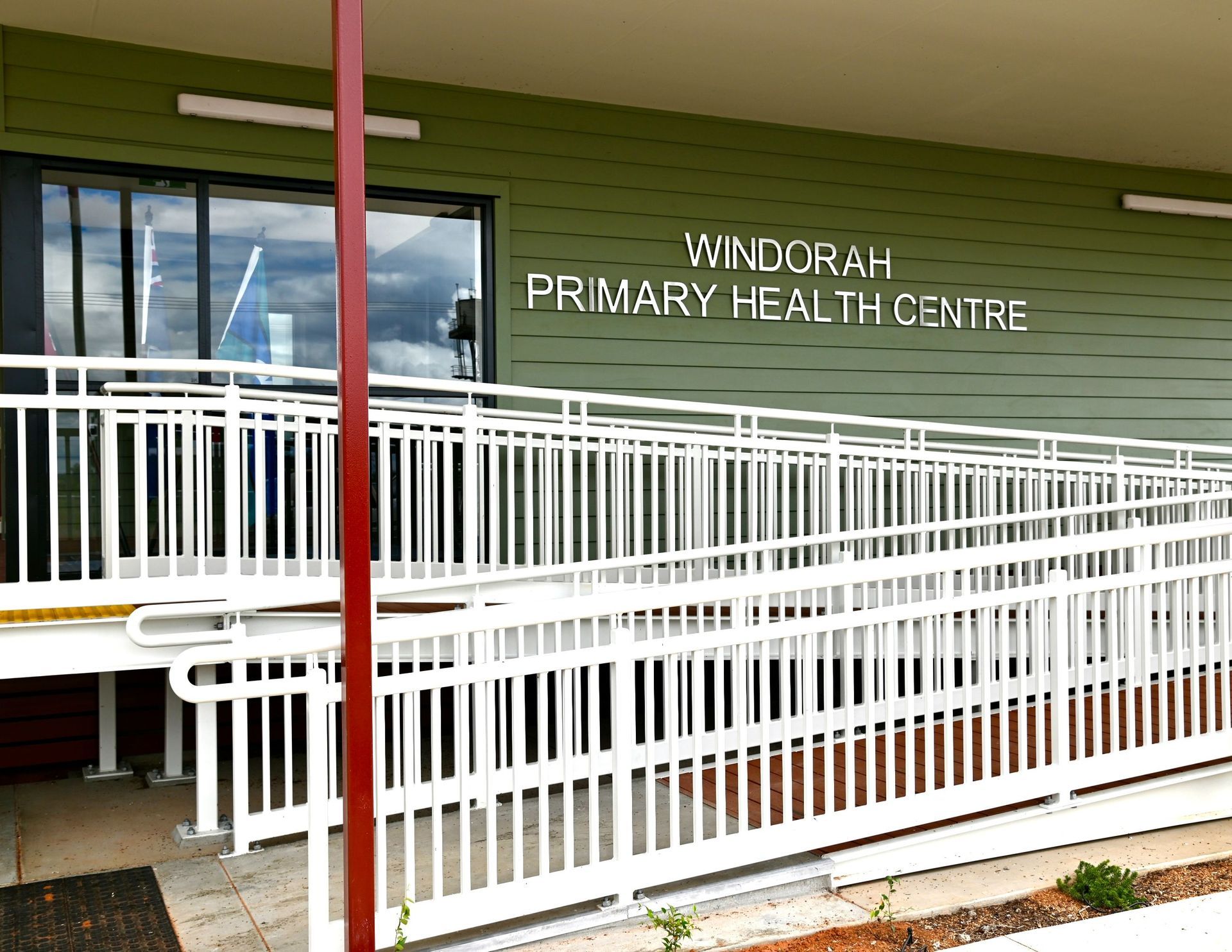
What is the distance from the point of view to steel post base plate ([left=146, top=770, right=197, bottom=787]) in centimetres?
557

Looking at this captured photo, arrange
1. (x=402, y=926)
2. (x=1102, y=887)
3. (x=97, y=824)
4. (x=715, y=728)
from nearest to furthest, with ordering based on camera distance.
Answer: (x=402, y=926) < (x=1102, y=887) < (x=715, y=728) < (x=97, y=824)

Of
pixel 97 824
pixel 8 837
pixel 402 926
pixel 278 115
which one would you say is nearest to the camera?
pixel 402 926

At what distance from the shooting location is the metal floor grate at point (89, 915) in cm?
356

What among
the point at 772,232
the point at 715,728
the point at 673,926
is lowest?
the point at 673,926

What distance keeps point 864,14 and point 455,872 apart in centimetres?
473

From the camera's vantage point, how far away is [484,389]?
18.4 ft

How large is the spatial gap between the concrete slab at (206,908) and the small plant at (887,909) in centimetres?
195

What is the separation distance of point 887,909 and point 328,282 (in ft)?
15.1

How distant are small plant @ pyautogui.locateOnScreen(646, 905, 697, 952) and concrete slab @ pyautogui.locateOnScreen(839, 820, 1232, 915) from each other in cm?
72

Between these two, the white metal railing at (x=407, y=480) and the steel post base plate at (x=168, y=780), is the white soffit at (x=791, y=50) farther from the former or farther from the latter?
the steel post base plate at (x=168, y=780)

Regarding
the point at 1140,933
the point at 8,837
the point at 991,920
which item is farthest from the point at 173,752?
the point at 1140,933

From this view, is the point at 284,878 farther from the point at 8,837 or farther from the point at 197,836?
the point at 8,837

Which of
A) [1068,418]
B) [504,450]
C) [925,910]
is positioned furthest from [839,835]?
[1068,418]

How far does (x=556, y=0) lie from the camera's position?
5715mm
